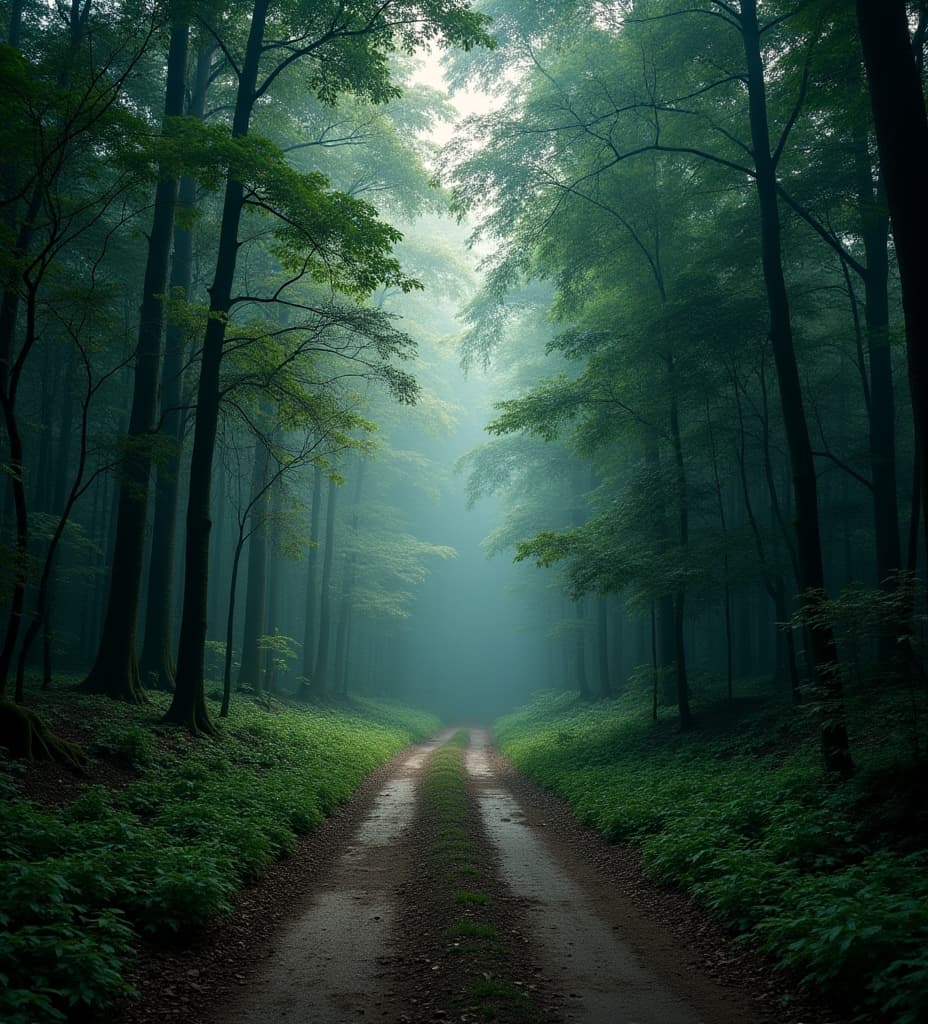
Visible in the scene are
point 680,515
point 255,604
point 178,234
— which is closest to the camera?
point 680,515

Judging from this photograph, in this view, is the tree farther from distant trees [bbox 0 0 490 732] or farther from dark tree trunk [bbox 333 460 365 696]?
dark tree trunk [bbox 333 460 365 696]

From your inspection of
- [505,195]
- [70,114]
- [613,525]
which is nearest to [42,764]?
[70,114]

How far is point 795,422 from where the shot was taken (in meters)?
9.38

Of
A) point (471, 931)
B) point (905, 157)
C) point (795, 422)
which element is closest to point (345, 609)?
point (795, 422)

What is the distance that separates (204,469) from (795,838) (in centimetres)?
1049

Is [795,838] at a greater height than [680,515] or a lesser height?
lesser

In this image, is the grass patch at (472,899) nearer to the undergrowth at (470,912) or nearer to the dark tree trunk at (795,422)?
the undergrowth at (470,912)

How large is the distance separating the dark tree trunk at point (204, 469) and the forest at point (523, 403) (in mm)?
66

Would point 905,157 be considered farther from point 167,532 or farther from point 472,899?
point 167,532

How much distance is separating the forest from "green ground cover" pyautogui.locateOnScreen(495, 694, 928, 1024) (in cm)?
4

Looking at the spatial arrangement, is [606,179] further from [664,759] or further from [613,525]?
[664,759]

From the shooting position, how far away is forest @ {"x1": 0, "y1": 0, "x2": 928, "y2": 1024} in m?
5.55

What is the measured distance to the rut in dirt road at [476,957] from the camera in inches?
168

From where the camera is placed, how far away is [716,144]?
14.1 meters
